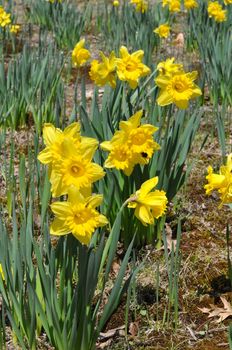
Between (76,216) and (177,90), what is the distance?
937mm

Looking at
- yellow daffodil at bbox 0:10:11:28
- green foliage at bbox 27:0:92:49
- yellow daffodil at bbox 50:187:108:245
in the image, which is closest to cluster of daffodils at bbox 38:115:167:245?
yellow daffodil at bbox 50:187:108:245

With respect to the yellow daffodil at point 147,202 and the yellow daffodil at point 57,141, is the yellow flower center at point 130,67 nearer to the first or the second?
the yellow daffodil at point 147,202

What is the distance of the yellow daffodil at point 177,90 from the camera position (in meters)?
2.02

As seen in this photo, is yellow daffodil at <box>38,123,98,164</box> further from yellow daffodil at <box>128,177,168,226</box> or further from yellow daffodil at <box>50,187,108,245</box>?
yellow daffodil at <box>128,177,168,226</box>

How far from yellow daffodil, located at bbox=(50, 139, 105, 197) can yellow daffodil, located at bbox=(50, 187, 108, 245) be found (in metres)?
0.04

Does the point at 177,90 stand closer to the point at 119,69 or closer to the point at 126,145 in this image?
the point at 119,69

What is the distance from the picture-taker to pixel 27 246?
1588 millimetres

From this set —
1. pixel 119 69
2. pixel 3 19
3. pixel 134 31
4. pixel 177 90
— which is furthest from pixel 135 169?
pixel 3 19

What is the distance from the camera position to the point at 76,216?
131 centimetres

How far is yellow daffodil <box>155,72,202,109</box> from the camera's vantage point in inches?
79.5

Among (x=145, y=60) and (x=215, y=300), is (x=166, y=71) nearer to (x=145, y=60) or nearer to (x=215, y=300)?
(x=215, y=300)

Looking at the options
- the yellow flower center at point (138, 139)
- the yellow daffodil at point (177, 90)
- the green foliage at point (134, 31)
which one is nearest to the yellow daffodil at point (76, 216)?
the yellow flower center at point (138, 139)

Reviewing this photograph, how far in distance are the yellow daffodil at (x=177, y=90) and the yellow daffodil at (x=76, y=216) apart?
847 millimetres

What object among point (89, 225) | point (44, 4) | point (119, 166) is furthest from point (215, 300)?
point (44, 4)
